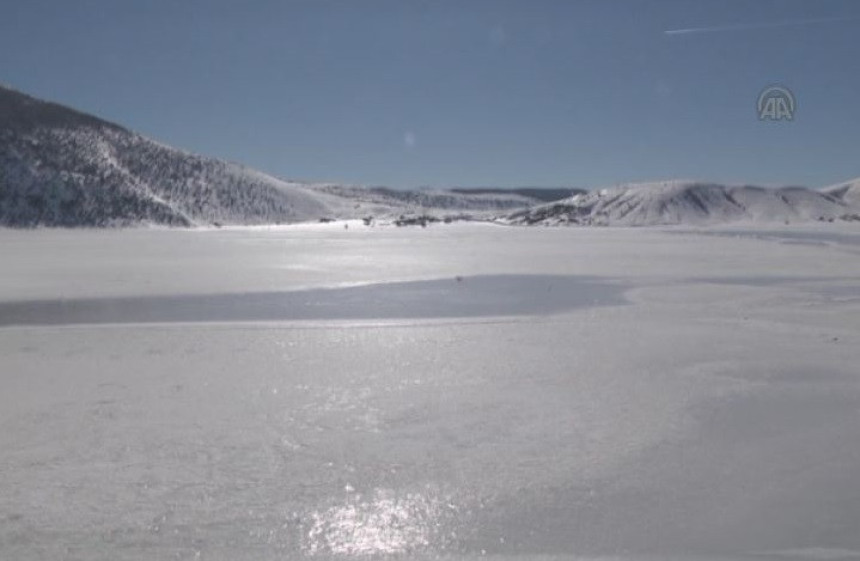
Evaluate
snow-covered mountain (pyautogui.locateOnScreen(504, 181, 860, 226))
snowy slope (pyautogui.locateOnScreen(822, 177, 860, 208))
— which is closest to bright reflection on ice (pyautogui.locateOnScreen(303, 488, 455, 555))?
snow-covered mountain (pyautogui.locateOnScreen(504, 181, 860, 226))

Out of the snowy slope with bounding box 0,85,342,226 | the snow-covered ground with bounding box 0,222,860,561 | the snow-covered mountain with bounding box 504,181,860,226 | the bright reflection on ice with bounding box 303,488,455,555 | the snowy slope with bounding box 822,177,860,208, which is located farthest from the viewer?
the snowy slope with bounding box 822,177,860,208

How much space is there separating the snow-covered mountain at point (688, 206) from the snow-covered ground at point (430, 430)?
51228mm

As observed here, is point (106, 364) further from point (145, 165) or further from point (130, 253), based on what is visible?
point (145, 165)

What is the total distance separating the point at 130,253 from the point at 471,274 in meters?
12.4

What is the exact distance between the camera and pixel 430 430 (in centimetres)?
687

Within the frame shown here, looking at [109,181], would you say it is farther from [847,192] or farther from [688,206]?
[847,192]

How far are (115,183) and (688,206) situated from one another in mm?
39599

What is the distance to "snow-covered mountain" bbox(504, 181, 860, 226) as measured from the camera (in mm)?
65000

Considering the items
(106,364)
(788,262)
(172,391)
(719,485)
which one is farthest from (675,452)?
(788,262)

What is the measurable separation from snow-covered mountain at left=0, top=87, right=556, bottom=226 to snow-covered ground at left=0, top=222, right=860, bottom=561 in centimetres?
5008

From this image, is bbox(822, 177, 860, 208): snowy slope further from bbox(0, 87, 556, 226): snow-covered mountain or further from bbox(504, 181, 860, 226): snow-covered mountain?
bbox(0, 87, 556, 226): snow-covered mountain

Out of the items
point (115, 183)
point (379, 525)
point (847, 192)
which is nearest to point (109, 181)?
point (115, 183)

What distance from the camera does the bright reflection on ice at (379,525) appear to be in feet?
15.5

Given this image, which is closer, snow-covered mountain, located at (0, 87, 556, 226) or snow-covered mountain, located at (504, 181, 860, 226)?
snow-covered mountain, located at (0, 87, 556, 226)
